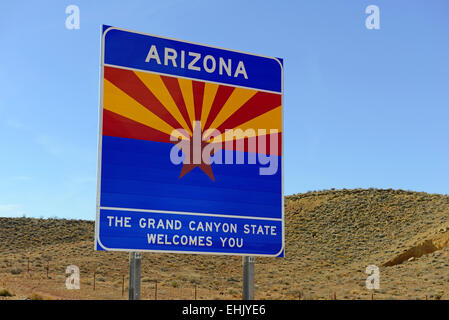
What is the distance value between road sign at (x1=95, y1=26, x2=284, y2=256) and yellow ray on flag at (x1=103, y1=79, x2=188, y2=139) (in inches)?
0.8

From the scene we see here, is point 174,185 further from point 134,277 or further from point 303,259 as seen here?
point 303,259

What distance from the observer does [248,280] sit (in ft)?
41.0

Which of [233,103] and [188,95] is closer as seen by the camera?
[188,95]

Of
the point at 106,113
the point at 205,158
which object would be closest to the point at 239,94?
the point at 205,158

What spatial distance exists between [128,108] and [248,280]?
4270mm

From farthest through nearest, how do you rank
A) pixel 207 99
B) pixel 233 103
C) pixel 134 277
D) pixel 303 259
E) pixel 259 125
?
pixel 303 259 → pixel 259 125 → pixel 233 103 → pixel 207 99 → pixel 134 277

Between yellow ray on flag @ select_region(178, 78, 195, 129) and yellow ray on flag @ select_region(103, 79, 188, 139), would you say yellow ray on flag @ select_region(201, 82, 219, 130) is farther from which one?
yellow ray on flag @ select_region(103, 79, 188, 139)

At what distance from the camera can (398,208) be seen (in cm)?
7788

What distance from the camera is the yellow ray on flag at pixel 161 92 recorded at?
468 inches

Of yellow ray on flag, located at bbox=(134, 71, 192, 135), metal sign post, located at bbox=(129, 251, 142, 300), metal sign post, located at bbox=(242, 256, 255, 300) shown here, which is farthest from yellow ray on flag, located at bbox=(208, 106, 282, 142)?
metal sign post, located at bbox=(129, 251, 142, 300)

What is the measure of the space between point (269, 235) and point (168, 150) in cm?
287

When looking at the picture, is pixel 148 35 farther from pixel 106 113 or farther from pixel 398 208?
pixel 398 208

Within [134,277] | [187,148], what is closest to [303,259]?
[187,148]

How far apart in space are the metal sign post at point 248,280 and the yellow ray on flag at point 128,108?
3.14 meters
